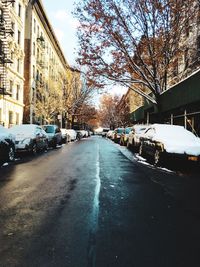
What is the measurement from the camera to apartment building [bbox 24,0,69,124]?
1709 inches

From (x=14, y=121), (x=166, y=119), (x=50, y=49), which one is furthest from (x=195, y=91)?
(x=50, y=49)

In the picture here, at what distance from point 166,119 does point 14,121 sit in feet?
57.9

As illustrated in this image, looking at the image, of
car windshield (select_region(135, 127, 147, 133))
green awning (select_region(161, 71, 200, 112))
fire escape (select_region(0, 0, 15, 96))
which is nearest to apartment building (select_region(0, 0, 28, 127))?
fire escape (select_region(0, 0, 15, 96))

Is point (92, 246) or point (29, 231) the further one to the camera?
point (29, 231)

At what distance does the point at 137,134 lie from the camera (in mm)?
21047

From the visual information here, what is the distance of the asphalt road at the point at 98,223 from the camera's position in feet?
11.5

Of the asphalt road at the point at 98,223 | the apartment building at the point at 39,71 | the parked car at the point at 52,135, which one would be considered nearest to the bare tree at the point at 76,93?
the apartment building at the point at 39,71

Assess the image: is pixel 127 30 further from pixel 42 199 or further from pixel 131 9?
pixel 42 199

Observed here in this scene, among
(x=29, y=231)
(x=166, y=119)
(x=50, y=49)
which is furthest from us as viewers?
(x=50, y=49)

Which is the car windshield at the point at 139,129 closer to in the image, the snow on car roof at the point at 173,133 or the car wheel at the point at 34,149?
the snow on car roof at the point at 173,133

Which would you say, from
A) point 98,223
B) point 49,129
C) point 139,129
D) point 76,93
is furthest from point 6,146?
point 76,93

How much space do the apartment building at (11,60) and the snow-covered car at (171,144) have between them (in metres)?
18.9

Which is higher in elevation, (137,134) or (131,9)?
(131,9)

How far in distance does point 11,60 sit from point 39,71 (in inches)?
558
